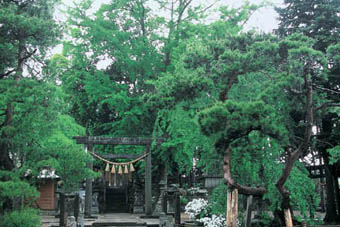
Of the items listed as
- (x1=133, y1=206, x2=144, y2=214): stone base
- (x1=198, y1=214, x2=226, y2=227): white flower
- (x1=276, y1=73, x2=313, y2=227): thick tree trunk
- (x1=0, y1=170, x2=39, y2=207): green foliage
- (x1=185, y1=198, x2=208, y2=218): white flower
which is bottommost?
(x1=133, y1=206, x2=144, y2=214): stone base

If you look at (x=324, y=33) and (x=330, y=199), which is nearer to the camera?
(x=324, y=33)

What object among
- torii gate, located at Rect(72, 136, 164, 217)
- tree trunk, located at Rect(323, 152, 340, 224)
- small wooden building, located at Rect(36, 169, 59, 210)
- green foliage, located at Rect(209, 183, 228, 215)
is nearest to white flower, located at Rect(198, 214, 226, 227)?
green foliage, located at Rect(209, 183, 228, 215)

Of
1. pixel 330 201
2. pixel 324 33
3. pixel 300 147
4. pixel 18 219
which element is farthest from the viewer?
pixel 330 201

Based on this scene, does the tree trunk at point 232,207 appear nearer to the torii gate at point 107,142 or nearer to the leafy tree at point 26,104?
the leafy tree at point 26,104

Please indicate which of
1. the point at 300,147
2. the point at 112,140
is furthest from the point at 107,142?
the point at 300,147

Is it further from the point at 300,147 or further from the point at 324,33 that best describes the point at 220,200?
the point at 324,33

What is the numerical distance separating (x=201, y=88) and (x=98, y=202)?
583 inches

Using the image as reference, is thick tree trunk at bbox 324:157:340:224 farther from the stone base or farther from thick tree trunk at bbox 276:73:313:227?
the stone base

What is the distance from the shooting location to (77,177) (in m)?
11.2

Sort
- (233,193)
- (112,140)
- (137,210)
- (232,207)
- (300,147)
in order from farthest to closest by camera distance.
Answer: (137,210), (112,140), (232,207), (233,193), (300,147)

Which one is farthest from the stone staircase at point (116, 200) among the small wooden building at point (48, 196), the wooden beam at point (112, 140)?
the wooden beam at point (112, 140)

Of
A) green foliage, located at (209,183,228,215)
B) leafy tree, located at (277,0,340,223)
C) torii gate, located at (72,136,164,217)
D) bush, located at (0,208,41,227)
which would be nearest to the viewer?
bush, located at (0,208,41,227)

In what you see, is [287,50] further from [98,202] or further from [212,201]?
[98,202]

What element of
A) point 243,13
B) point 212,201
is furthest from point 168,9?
point 212,201
